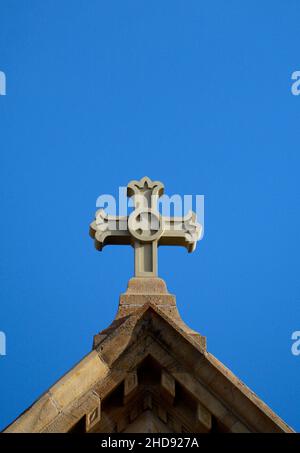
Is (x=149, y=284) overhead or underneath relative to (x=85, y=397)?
overhead


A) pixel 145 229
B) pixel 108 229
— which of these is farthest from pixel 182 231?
pixel 108 229

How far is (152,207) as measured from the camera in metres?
10.7

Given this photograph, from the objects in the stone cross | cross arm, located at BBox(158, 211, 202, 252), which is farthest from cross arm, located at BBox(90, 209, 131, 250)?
cross arm, located at BBox(158, 211, 202, 252)

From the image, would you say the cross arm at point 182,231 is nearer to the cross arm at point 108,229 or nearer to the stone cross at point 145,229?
the stone cross at point 145,229

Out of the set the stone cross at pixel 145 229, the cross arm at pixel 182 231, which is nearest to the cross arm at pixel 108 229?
the stone cross at pixel 145 229

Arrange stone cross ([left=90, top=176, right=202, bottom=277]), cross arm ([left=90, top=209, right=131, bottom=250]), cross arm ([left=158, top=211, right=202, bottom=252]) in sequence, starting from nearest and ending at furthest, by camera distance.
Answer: stone cross ([left=90, top=176, right=202, bottom=277]) → cross arm ([left=90, top=209, right=131, bottom=250]) → cross arm ([left=158, top=211, right=202, bottom=252])

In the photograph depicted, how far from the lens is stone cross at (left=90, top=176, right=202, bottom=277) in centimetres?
1041

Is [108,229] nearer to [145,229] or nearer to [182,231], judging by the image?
[145,229]

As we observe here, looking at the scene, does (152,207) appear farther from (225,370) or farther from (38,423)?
(38,423)

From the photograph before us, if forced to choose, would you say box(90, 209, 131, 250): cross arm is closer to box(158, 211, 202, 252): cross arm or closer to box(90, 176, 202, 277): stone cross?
box(90, 176, 202, 277): stone cross

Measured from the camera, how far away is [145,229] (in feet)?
34.6

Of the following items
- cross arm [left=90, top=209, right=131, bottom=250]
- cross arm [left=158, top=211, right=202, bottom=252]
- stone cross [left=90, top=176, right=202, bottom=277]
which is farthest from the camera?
cross arm [left=158, top=211, right=202, bottom=252]
